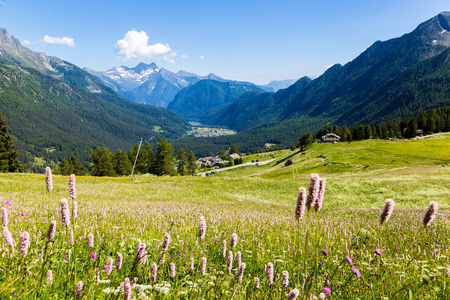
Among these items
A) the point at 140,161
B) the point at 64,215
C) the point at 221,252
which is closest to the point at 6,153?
the point at 140,161

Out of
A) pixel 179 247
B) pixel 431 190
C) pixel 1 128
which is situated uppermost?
pixel 1 128

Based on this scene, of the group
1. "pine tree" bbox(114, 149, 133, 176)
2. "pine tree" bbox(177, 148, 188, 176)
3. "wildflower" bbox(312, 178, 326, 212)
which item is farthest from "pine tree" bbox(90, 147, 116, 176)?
"wildflower" bbox(312, 178, 326, 212)

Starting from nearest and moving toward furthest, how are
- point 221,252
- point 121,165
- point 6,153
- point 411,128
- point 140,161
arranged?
1. point 221,252
2. point 6,153
3. point 140,161
4. point 121,165
5. point 411,128

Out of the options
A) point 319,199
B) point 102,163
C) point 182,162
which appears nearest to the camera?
point 319,199

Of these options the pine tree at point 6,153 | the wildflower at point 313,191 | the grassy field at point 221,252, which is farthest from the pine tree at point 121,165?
the wildflower at point 313,191

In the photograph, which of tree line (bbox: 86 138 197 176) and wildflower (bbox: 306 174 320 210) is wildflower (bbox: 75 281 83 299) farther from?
tree line (bbox: 86 138 197 176)

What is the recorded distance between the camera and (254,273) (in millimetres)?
5145

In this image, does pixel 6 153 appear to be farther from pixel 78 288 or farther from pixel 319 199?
pixel 319 199

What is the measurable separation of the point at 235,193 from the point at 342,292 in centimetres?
3158

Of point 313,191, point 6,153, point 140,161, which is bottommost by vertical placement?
Answer: point 313,191

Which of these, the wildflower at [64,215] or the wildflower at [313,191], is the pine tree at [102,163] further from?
the wildflower at [313,191]

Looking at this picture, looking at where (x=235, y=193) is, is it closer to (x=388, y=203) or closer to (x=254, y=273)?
(x=254, y=273)

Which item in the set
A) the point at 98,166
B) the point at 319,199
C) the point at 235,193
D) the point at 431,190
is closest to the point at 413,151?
the point at 431,190

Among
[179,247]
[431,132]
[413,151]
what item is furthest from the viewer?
[431,132]
